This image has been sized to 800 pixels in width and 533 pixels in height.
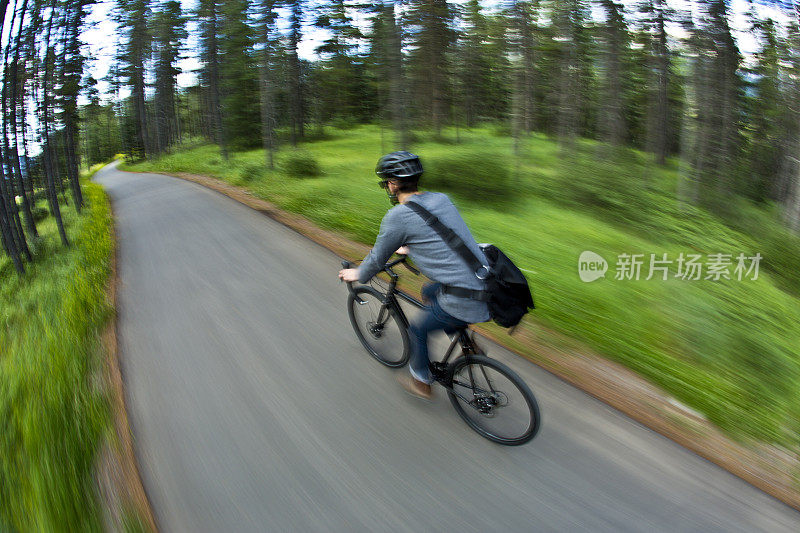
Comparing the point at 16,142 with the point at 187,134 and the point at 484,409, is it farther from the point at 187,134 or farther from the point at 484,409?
the point at 187,134

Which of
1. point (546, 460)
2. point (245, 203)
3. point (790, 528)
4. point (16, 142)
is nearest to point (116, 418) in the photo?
point (546, 460)

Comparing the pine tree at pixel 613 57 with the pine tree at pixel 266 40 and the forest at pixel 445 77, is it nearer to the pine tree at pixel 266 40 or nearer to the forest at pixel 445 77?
the forest at pixel 445 77

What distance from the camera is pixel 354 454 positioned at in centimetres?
344

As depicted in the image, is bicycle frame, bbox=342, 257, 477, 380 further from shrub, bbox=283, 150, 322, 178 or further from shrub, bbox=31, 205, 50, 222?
shrub, bbox=31, 205, 50, 222

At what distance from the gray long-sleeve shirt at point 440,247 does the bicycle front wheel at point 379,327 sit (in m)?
1.03

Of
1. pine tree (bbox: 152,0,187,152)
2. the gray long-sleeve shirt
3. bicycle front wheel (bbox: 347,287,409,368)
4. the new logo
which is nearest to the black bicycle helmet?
the gray long-sleeve shirt

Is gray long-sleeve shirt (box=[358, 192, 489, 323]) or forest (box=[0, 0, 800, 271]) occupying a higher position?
forest (box=[0, 0, 800, 271])

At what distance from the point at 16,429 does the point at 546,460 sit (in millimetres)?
4397

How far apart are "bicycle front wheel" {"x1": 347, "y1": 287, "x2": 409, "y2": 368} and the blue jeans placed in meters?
0.47

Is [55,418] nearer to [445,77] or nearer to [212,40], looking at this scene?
Answer: [212,40]

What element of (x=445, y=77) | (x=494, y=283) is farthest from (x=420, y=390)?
(x=445, y=77)

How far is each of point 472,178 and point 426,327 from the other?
29.3 feet

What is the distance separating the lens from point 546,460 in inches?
130

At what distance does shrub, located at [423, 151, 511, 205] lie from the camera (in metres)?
11.6
